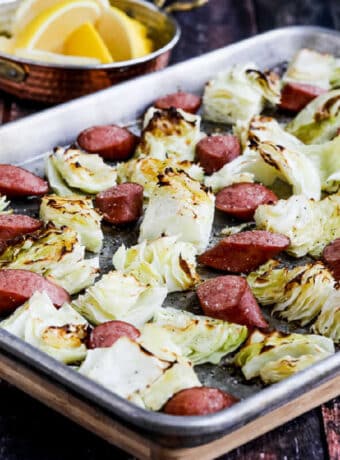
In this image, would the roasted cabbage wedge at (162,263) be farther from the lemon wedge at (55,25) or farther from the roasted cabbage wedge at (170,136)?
the lemon wedge at (55,25)

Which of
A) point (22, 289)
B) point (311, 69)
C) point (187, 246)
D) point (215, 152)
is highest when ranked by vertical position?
point (22, 289)

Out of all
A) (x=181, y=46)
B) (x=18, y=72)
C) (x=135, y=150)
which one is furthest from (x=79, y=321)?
(x=181, y=46)

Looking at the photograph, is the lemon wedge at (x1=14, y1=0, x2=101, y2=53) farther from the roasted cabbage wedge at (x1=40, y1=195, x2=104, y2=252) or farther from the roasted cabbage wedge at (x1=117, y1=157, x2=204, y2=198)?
the roasted cabbage wedge at (x1=40, y1=195, x2=104, y2=252)

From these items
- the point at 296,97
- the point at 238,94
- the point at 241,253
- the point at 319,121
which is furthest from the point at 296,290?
the point at 296,97

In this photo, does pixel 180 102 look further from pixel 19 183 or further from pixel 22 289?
pixel 22 289

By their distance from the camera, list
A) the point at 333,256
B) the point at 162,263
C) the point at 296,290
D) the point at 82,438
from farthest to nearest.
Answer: the point at 333,256, the point at 162,263, the point at 296,290, the point at 82,438

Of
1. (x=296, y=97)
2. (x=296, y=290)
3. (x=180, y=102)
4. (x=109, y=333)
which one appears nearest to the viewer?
(x=109, y=333)

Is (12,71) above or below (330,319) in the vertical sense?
below

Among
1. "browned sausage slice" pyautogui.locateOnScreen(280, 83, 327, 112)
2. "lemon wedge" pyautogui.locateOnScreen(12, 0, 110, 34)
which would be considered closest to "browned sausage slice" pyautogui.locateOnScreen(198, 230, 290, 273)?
"browned sausage slice" pyautogui.locateOnScreen(280, 83, 327, 112)
